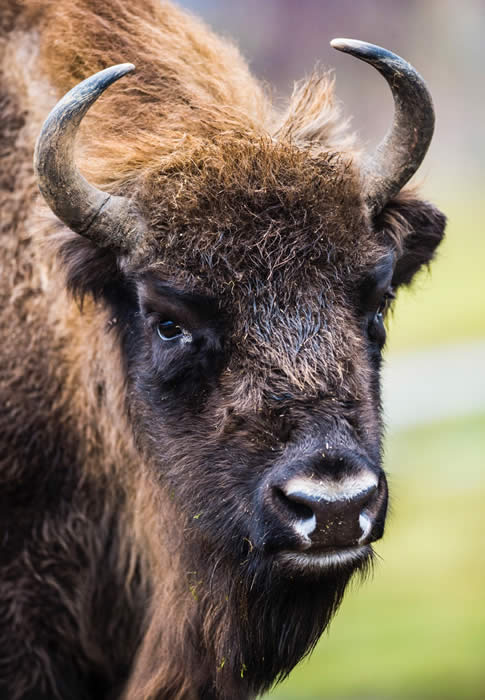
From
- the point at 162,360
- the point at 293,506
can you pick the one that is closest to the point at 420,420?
the point at 162,360

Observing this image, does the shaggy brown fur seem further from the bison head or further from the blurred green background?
the blurred green background

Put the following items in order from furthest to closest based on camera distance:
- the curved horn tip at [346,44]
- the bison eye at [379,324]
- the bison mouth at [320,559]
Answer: the bison eye at [379,324] < the curved horn tip at [346,44] < the bison mouth at [320,559]

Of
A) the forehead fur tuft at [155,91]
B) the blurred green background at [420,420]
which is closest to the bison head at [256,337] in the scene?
the forehead fur tuft at [155,91]

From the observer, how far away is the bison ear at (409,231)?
5074 mm

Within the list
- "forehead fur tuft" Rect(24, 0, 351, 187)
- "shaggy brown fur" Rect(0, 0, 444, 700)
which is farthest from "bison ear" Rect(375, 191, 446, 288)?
"forehead fur tuft" Rect(24, 0, 351, 187)

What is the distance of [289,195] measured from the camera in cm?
455

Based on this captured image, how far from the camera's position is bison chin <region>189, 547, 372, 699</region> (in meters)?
4.36

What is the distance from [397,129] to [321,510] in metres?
1.97

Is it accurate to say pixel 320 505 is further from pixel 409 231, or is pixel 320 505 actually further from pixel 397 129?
pixel 397 129

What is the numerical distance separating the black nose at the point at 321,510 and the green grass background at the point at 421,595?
3.60 feet

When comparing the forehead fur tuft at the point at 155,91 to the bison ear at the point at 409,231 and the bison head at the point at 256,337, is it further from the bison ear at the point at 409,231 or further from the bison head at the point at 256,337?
the bison ear at the point at 409,231

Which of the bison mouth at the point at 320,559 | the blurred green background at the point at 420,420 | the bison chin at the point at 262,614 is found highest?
the bison mouth at the point at 320,559

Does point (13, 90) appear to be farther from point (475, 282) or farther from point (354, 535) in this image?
point (475, 282)

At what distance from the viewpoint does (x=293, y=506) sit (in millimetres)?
4004
